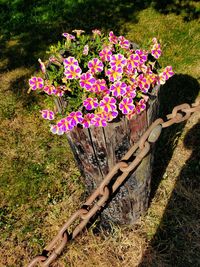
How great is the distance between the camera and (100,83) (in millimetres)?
2229

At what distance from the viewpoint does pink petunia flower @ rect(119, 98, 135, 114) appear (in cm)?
218

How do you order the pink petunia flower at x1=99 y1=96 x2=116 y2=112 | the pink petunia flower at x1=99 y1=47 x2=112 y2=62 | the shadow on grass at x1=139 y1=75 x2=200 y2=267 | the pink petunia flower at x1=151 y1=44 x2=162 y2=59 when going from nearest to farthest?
the pink petunia flower at x1=99 y1=96 x2=116 y2=112, the pink petunia flower at x1=99 y1=47 x2=112 y2=62, the pink petunia flower at x1=151 y1=44 x2=162 y2=59, the shadow on grass at x1=139 y1=75 x2=200 y2=267

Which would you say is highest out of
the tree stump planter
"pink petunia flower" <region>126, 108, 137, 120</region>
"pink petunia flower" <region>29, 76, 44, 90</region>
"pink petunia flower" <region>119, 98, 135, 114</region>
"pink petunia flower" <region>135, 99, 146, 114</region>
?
"pink petunia flower" <region>29, 76, 44, 90</region>

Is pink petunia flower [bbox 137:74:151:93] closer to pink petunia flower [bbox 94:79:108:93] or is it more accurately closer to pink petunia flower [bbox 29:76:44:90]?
pink petunia flower [bbox 94:79:108:93]

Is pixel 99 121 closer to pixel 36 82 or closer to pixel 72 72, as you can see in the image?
pixel 72 72

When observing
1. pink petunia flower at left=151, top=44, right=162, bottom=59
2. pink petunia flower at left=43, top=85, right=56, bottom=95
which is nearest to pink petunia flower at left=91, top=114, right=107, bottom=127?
pink petunia flower at left=43, top=85, right=56, bottom=95

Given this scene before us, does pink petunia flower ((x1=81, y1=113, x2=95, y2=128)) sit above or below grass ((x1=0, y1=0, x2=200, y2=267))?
above

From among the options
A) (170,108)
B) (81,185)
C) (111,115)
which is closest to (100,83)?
(111,115)

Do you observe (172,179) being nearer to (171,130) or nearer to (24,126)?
(171,130)

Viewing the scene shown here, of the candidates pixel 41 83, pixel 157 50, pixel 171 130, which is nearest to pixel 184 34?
pixel 171 130

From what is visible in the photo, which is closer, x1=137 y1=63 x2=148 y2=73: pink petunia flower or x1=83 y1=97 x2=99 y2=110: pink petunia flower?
x1=83 y1=97 x2=99 y2=110: pink petunia flower

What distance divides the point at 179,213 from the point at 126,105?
1.63 m

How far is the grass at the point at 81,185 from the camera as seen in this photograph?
323 centimetres

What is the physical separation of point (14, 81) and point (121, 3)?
2491 millimetres
